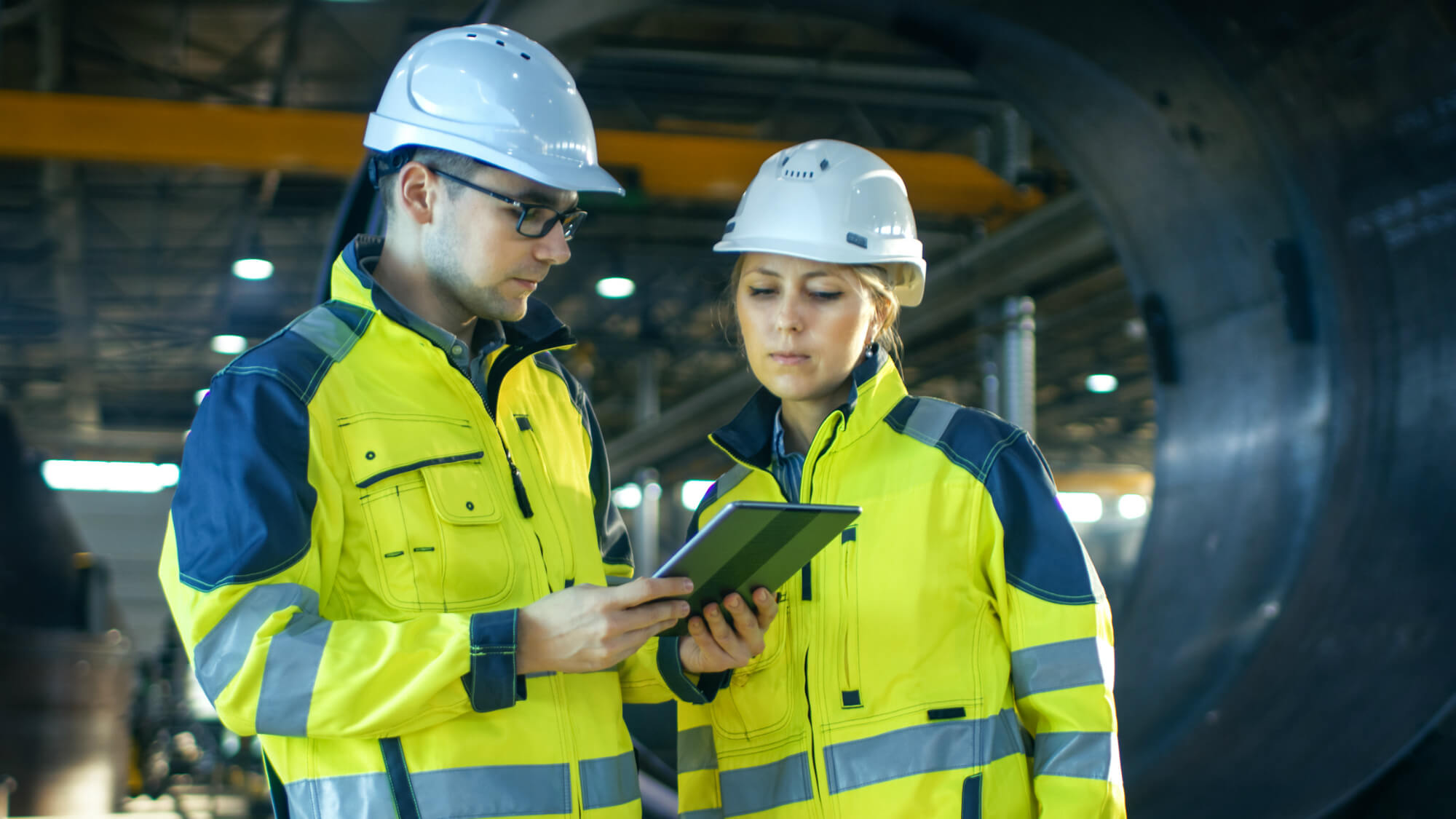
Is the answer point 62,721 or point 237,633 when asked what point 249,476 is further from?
point 62,721

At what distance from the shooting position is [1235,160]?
386 cm

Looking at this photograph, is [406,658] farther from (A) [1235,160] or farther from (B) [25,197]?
(B) [25,197]

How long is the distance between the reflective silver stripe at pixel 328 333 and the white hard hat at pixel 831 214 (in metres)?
0.68

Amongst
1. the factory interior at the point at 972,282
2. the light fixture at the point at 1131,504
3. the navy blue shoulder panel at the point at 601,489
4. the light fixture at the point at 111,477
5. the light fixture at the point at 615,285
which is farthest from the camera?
the light fixture at the point at 1131,504

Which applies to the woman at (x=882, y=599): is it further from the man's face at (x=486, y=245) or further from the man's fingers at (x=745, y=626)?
the man's face at (x=486, y=245)

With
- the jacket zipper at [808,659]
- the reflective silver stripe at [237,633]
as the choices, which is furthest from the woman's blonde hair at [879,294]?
the reflective silver stripe at [237,633]

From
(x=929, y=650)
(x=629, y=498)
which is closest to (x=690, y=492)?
(x=629, y=498)

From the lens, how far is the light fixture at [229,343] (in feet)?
58.9

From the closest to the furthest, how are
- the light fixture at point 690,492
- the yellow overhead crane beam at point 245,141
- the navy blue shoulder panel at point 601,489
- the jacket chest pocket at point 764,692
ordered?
the jacket chest pocket at point 764,692, the navy blue shoulder panel at point 601,489, the yellow overhead crane beam at point 245,141, the light fixture at point 690,492

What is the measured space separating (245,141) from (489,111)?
29.5ft

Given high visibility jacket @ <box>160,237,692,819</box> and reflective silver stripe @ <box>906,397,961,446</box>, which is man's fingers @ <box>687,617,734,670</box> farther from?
reflective silver stripe @ <box>906,397,961,446</box>

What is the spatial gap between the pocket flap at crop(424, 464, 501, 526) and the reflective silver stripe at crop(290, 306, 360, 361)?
0.74 ft

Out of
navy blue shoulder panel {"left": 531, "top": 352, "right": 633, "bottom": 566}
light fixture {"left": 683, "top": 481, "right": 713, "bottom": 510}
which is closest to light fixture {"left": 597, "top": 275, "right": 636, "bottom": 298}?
light fixture {"left": 683, "top": 481, "right": 713, "bottom": 510}

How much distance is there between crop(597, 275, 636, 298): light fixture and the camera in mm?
15381
